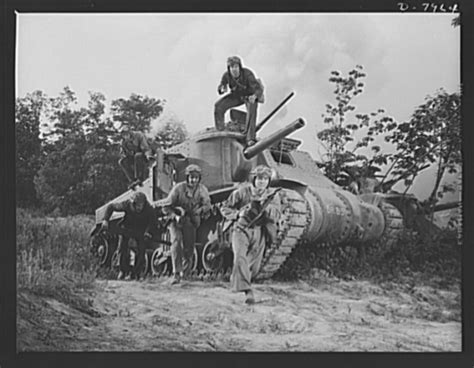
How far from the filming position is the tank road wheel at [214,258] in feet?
17.1

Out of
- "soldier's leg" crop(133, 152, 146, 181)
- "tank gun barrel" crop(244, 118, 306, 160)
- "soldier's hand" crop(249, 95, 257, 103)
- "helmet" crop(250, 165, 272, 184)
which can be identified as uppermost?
"soldier's hand" crop(249, 95, 257, 103)

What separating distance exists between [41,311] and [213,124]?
1930 mm

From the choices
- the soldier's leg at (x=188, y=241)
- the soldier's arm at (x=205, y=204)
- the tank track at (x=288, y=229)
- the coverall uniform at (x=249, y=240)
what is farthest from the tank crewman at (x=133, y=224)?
the tank track at (x=288, y=229)

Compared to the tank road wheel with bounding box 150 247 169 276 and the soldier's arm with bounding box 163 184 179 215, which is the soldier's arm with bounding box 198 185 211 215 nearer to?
the soldier's arm with bounding box 163 184 179 215

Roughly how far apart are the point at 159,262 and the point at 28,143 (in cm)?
136

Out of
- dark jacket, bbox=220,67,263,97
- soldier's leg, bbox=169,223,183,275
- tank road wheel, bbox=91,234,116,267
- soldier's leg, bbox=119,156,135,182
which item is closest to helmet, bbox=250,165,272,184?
dark jacket, bbox=220,67,263,97

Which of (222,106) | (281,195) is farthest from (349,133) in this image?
(222,106)

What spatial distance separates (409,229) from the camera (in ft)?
17.3

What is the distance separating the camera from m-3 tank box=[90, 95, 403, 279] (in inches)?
205

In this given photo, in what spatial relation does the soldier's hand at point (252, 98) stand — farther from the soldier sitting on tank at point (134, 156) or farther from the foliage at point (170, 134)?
the soldier sitting on tank at point (134, 156)

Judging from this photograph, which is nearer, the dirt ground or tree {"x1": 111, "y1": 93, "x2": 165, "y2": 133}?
the dirt ground

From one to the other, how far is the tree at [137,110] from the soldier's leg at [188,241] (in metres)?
0.82

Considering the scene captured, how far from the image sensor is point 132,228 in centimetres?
530

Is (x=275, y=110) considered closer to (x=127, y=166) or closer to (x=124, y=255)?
(x=127, y=166)
